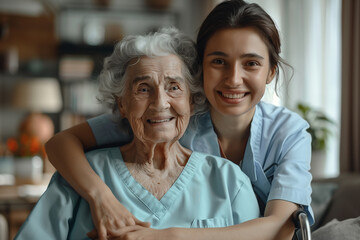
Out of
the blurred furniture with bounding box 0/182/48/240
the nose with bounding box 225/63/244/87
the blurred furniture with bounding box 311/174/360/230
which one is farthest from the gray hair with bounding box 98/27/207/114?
the blurred furniture with bounding box 0/182/48/240

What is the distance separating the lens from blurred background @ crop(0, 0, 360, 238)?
3.78 m

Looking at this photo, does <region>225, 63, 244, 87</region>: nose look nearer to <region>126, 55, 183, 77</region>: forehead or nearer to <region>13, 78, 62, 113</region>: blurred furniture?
<region>126, 55, 183, 77</region>: forehead

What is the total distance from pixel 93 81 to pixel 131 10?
40.3 inches

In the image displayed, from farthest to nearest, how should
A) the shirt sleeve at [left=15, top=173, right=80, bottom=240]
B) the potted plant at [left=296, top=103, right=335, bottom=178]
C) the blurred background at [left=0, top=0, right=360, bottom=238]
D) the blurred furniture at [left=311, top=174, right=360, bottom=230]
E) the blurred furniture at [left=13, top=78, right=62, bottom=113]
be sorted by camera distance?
the blurred furniture at [left=13, top=78, right=62, bottom=113] < the blurred background at [left=0, top=0, right=360, bottom=238] < the potted plant at [left=296, top=103, right=335, bottom=178] < the blurred furniture at [left=311, top=174, right=360, bottom=230] < the shirt sleeve at [left=15, top=173, right=80, bottom=240]

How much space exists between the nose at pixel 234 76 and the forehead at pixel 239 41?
6 cm

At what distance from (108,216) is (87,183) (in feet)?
0.44

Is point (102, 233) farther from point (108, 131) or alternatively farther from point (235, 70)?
point (235, 70)

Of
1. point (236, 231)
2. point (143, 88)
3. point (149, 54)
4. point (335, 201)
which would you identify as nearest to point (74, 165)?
point (143, 88)

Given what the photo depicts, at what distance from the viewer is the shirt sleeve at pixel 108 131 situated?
1.65 meters

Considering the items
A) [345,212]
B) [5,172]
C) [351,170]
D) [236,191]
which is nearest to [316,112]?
[351,170]

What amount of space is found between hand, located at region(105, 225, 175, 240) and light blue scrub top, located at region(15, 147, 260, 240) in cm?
12

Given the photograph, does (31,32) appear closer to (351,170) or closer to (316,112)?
(316,112)

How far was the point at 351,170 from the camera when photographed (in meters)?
3.13

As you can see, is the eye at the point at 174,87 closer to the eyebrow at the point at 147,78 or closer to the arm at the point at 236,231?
the eyebrow at the point at 147,78
